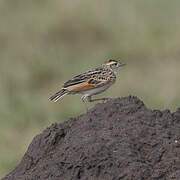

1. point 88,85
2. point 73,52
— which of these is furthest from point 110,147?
point 73,52

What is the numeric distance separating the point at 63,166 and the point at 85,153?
186mm

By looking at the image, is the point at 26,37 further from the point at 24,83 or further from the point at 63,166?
the point at 63,166

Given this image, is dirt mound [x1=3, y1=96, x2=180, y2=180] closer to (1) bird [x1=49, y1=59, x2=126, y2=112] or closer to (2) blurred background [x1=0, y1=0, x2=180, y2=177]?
(1) bird [x1=49, y1=59, x2=126, y2=112]

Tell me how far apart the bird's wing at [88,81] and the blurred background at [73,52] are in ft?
10.1

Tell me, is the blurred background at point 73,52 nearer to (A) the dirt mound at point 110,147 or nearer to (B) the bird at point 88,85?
(B) the bird at point 88,85

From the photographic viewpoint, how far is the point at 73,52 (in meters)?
17.3

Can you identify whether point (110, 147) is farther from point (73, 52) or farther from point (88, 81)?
point (73, 52)

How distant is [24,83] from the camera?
15758 mm

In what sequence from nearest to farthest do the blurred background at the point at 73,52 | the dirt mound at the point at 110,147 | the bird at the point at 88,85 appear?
the dirt mound at the point at 110,147
the bird at the point at 88,85
the blurred background at the point at 73,52

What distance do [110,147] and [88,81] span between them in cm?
375

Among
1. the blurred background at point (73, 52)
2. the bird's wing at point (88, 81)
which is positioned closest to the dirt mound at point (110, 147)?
the bird's wing at point (88, 81)

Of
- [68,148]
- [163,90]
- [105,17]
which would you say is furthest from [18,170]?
[105,17]

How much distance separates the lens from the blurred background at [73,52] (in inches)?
536

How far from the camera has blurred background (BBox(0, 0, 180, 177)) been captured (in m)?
13.6
